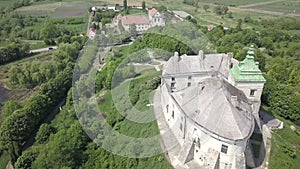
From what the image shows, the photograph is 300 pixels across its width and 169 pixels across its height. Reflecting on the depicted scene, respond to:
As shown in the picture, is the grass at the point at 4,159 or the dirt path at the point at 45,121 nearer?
the grass at the point at 4,159

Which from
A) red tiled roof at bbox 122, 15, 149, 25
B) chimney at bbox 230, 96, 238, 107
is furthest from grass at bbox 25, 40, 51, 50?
chimney at bbox 230, 96, 238, 107

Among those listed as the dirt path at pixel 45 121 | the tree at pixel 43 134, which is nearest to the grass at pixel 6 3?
the dirt path at pixel 45 121

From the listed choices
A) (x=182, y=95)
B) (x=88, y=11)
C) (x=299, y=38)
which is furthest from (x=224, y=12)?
(x=182, y=95)

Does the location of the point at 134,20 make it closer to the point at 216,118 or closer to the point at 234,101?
the point at 234,101

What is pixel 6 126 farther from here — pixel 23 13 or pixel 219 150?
pixel 23 13

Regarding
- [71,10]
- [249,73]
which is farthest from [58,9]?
[249,73]

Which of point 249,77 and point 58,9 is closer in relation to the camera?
point 249,77

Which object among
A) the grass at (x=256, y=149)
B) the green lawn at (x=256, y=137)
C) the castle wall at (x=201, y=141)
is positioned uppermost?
the castle wall at (x=201, y=141)

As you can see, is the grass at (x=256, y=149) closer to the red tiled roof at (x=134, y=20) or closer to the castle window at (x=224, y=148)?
the castle window at (x=224, y=148)
